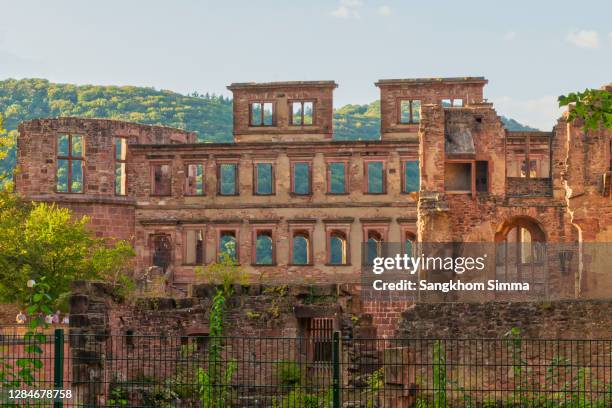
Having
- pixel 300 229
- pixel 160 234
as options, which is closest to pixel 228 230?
pixel 160 234

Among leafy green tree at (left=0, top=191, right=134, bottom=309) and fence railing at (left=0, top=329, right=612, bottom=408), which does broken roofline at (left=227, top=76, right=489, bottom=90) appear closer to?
leafy green tree at (left=0, top=191, right=134, bottom=309)

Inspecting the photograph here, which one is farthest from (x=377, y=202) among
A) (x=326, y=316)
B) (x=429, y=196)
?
(x=326, y=316)

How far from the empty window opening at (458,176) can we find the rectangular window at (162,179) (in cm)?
1879

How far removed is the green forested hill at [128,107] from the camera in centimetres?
8712

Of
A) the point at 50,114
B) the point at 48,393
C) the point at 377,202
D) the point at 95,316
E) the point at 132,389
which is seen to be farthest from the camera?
the point at 50,114

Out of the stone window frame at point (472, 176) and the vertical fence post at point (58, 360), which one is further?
the stone window frame at point (472, 176)

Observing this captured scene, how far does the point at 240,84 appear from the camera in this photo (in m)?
58.7

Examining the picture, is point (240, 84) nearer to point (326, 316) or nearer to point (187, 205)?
point (187, 205)

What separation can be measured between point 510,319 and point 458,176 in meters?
12.7

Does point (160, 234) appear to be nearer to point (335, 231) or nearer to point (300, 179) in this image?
point (335, 231)

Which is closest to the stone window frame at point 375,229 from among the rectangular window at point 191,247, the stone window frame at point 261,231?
the stone window frame at point 261,231

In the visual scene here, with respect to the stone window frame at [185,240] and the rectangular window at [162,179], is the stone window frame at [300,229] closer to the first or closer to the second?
the stone window frame at [185,240]

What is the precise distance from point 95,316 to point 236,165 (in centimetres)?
2738

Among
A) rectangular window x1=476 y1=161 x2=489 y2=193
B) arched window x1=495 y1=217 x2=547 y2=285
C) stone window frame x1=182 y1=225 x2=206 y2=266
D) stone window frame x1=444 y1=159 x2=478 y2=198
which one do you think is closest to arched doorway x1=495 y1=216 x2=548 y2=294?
arched window x1=495 y1=217 x2=547 y2=285
